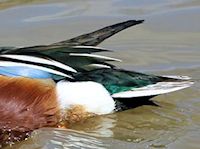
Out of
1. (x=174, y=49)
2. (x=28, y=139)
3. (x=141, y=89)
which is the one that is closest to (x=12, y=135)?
(x=28, y=139)

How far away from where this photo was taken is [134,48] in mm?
6637

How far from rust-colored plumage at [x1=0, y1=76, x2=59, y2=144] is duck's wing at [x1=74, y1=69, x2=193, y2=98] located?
291 mm

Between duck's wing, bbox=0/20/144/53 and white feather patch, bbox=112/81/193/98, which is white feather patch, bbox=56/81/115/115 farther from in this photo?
duck's wing, bbox=0/20/144/53

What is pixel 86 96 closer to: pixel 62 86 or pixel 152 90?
pixel 62 86

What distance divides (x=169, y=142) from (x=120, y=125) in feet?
1.57

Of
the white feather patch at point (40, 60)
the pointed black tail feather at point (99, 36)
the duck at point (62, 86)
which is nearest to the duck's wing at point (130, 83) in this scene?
the duck at point (62, 86)

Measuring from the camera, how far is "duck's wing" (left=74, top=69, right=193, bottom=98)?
5105 millimetres

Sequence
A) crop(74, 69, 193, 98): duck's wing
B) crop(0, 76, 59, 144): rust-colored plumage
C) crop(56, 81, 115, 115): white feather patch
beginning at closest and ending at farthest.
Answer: crop(0, 76, 59, 144): rust-colored plumage
crop(56, 81, 115, 115): white feather patch
crop(74, 69, 193, 98): duck's wing

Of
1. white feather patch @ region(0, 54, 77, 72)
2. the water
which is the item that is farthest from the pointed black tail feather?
the water

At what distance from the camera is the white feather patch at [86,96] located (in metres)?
4.95

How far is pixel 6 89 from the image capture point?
189 inches

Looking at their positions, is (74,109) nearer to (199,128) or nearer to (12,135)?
(12,135)

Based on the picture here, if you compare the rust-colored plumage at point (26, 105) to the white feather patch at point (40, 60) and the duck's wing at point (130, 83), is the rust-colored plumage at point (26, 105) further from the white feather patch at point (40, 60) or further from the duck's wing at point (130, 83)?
the duck's wing at point (130, 83)

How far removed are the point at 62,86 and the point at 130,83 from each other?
448 millimetres
